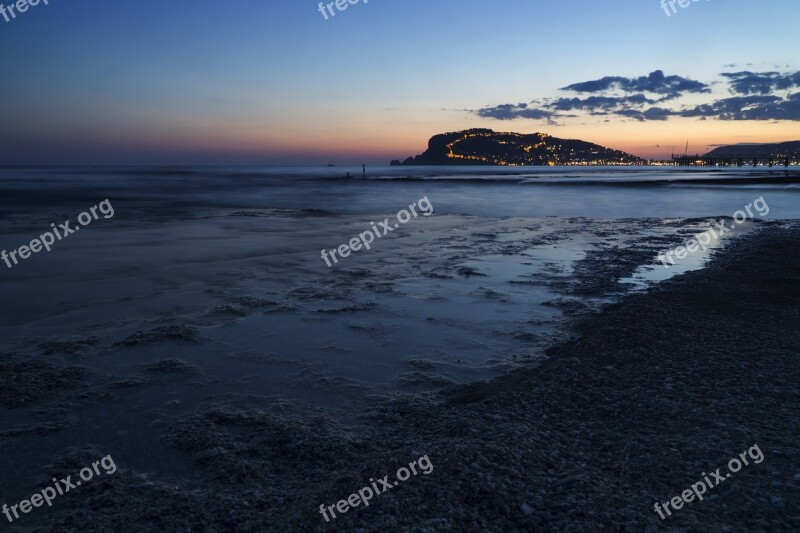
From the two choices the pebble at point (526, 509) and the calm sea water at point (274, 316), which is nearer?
the pebble at point (526, 509)

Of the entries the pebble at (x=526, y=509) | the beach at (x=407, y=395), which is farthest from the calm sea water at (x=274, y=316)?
the pebble at (x=526, y=509)

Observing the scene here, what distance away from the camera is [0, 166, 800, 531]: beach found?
3.35 m

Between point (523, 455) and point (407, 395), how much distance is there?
1621 millimetres

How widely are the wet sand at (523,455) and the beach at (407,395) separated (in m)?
0.02

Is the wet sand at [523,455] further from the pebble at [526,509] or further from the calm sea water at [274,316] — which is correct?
the calm sea water at [274,316]

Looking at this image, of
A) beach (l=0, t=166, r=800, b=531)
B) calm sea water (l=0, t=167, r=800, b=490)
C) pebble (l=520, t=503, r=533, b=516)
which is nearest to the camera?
pebble (l=520, t=503, r=533, b=516)

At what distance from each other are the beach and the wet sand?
0.06 ft

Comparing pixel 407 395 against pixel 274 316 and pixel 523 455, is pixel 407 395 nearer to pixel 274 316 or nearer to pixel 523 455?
pixel 523 455

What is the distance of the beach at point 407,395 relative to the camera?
335 cm

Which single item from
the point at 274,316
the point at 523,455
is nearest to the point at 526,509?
the point at 523,455

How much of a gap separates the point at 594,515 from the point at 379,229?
62.5 ft

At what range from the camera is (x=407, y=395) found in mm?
5152

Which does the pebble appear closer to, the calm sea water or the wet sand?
the wet sand

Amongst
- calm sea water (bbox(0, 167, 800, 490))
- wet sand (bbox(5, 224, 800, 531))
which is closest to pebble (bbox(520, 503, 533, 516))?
wet sand (bbox(5, 224, 800, 531))
